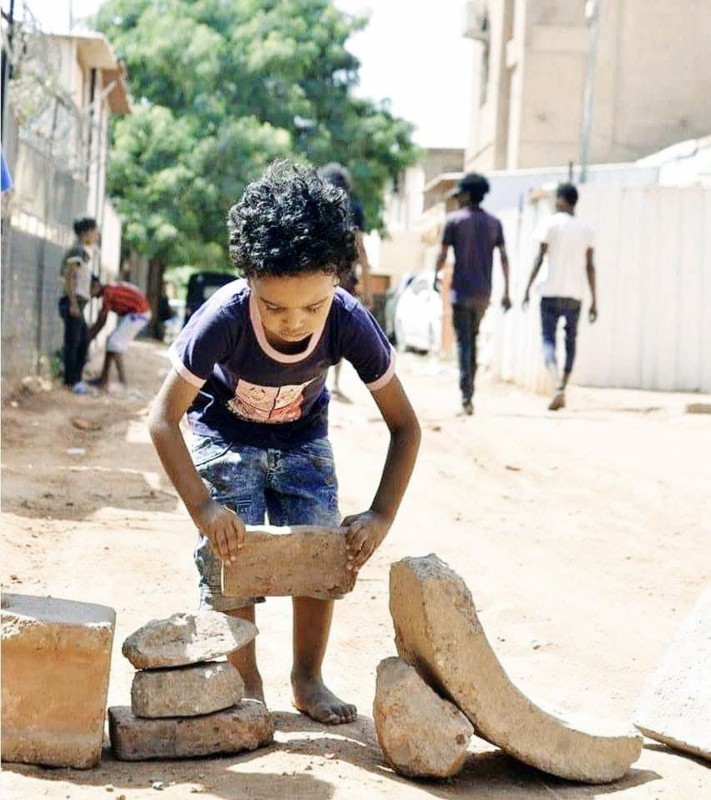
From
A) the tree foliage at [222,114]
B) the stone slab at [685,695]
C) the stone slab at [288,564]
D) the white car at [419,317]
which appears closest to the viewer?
the stone slab at [288,564]

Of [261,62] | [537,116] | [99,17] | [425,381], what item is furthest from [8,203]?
[99,17]

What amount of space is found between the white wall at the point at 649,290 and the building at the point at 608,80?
11.9m

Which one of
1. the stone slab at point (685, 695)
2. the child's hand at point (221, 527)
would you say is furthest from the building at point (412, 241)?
the child's hand at point (221, 527)

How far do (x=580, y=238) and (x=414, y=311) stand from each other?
1215 centimetres

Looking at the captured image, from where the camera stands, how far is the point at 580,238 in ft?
37.3

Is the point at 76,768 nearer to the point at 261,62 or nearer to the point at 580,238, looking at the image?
the point at 580,238

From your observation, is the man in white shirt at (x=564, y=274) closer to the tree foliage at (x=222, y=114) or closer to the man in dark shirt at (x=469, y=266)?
the man in dark shirt at (x=469, y=266)

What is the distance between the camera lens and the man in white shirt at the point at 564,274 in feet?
37.3

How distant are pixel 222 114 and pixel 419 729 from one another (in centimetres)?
2718

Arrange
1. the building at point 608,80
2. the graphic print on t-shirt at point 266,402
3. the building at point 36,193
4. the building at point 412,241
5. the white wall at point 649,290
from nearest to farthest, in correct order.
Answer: the graphic print on t-shirt at point 266,402 < the building at point 36,193 < the white wall at point 649,290 < the building at point 608,80 < the building at point 412,241

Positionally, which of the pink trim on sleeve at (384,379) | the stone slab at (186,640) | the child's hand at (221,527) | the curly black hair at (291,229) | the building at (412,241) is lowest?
the stone slab at (186,640)

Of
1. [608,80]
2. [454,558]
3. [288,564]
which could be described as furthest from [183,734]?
[608,80]

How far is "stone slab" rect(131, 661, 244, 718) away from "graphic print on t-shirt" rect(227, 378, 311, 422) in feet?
2.32

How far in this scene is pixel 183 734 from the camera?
3527 mm
